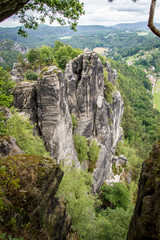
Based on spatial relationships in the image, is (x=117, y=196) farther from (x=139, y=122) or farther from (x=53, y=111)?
(x=139, y=122)

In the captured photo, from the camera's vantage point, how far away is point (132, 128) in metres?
67.9

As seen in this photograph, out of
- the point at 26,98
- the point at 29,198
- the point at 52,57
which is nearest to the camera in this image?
the point at 29,198

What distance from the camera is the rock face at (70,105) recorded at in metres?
19.1

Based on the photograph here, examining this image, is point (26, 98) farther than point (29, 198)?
Yes

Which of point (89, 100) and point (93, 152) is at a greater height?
point (89, 100)

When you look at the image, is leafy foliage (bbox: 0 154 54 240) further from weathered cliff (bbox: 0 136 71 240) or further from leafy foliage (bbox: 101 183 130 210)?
leafy foliage (bbox: 101 183 130 210)

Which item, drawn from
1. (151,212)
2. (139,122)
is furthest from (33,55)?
(139,122)

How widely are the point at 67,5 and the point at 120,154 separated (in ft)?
149

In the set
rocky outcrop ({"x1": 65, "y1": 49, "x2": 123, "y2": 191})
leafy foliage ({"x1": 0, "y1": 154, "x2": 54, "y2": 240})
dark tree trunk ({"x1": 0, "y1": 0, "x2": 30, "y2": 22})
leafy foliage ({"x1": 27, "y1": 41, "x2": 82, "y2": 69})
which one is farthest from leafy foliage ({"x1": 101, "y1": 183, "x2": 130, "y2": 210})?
leafy foliage ({"x1": 27, "y1": 41, "x2": 82, "y2": 69})

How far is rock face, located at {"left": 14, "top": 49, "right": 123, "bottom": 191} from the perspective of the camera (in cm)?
1908

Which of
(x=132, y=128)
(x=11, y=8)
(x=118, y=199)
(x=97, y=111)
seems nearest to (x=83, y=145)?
(x=97, y=111)

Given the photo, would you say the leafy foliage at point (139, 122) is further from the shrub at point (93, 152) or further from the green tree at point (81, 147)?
the green tree at point (81, 147)

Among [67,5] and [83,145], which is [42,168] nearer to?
[67,5]

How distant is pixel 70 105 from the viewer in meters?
29.8
